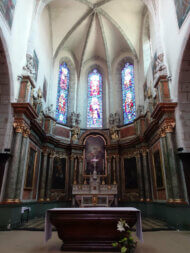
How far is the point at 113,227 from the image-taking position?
4.95 metres

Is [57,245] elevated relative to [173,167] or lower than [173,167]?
lower

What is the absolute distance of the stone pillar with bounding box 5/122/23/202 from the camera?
8981mm

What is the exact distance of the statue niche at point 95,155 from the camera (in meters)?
16.5

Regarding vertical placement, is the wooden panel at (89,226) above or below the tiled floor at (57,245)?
above

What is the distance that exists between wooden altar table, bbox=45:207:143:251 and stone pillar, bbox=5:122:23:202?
4752 mm

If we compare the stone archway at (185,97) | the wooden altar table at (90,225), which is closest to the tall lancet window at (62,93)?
the stone archway at (185,97)

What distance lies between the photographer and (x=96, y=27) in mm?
18938

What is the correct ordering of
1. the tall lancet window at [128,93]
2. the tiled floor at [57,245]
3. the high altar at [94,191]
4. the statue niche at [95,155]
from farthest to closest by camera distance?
1. the tall lancet window at [128,93]
2. the statue niche at [95,155]
3. the high altar at [94,191]
4. the tiled floor at [57,245]

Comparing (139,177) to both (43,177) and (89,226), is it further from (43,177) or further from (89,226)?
(89,226)

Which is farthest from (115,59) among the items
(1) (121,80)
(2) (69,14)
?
(2) (69,14)

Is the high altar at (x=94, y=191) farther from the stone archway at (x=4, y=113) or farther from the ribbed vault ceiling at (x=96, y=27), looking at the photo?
the ribbed vault ceiling at (x=96, y=27)

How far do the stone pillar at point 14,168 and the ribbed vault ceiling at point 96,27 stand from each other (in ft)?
36.2

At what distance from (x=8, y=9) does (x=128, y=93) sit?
11906 millimetres

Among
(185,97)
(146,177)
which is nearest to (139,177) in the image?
(146,177)
